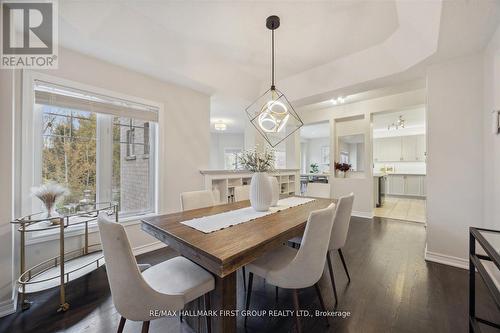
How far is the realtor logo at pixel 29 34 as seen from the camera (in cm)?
175

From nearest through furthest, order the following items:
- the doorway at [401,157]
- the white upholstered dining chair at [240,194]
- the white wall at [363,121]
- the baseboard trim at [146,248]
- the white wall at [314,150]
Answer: the baseboard trim at [146,248] → the white upholstered dining chair at [240,194] → the white wall at [363,121] → the doorway at [401,157] → the white wall at [314,150]

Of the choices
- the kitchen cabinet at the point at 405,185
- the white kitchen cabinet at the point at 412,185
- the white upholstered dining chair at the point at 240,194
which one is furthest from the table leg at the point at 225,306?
the white kitchen cabinet at the point at 412,185

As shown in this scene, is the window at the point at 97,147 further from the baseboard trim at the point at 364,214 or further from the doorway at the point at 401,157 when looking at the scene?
the doorway at the point at 401,157

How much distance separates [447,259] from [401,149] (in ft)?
19.8

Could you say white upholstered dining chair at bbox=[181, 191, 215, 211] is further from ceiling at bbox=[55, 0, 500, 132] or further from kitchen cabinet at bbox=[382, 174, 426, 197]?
kitchen cabinet at bbox=[382, 174, 426, 197]

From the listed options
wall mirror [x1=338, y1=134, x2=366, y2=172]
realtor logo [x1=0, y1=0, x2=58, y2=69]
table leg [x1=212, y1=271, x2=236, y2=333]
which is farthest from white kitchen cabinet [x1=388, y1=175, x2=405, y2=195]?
realtor logo [x1=0, y1=0, x2=58, y2=69]

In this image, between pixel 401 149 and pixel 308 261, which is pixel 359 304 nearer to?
pixel 308 261

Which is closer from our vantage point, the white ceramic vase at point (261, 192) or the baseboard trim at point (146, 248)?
the white ceramic vase at point (261, 192)

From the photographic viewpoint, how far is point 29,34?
1970 mm

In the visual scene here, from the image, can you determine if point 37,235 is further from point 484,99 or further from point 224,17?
point 484,99

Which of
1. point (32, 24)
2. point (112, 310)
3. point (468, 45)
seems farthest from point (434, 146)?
point (32, 24)

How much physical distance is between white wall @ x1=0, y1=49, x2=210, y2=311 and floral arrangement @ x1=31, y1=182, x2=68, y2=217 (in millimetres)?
176

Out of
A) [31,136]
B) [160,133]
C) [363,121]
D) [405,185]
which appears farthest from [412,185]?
[31,136]

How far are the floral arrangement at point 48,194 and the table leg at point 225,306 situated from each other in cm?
171
